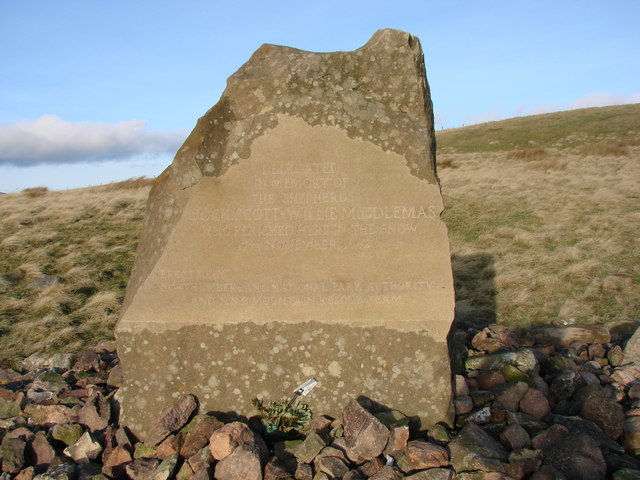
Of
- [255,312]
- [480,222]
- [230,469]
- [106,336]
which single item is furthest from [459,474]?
[480,222]

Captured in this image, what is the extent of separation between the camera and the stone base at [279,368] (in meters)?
4.03

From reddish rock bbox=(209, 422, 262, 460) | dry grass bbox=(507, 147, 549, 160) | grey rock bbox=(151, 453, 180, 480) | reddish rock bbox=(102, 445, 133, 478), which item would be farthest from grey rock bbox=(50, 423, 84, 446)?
dry grass bbox=(507, 147, 549, 160)

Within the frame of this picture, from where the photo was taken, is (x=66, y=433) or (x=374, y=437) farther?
(x=66, y=433)

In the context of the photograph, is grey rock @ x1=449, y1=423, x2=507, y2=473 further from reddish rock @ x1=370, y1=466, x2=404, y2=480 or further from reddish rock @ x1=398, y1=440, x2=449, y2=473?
reddish rock @ x1=370, y1=466, x2=404, y2=480

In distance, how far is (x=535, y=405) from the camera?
397 centimetres

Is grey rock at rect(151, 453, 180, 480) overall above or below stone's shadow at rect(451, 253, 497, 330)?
above

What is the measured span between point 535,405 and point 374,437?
4.31ft

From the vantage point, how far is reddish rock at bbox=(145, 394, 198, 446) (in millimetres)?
3889

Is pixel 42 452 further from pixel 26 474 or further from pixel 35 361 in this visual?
pixel 35 361

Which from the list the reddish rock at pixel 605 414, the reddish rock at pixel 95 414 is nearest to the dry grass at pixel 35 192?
the reddish rock at pixel 95 414

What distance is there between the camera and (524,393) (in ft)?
13.5

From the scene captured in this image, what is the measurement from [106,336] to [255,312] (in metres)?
3.67

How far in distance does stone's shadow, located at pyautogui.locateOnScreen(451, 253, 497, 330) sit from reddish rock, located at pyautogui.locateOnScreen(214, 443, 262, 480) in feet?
11.9

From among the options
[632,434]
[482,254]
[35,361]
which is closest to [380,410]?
[632,434]
